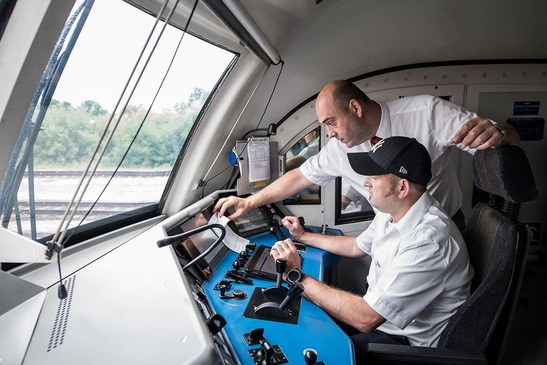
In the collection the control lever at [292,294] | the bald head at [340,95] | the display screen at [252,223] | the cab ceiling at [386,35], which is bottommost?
the control lever at [292,294]

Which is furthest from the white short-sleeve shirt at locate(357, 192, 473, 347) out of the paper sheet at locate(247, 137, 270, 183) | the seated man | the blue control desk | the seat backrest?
the paper sheet at locate(247, 137, 270, 183)

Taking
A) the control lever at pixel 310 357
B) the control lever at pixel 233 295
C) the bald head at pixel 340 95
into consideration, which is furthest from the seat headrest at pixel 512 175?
the control lever at pixel 233 295

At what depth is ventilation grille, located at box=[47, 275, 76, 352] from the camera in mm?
767

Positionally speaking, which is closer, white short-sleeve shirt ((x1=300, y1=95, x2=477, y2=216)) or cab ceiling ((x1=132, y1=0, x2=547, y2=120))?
white short-sleeve shirt ((x1=300, y1=95, x2=477, y2=216))

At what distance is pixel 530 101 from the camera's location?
9.06ft

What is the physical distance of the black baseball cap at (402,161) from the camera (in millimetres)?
1342

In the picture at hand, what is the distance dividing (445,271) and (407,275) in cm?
16

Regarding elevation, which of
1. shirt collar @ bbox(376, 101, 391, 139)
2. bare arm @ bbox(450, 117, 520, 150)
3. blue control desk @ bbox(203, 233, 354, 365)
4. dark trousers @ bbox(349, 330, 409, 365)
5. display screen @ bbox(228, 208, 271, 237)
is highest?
shirt collar @ bbox(376, 101, 391, 139)

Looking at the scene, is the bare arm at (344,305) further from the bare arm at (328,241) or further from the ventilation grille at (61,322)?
the ventilation grille at (61,322)

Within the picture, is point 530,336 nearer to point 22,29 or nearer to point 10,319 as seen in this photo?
point 10,319

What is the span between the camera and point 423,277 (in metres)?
1.23

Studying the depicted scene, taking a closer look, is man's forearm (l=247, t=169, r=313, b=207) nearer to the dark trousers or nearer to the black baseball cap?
the black baseball cap

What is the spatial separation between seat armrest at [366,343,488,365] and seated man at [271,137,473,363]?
10 centimetres

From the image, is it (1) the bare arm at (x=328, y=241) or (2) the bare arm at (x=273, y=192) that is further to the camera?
(2) the bare arm at (x=273, y=192)
